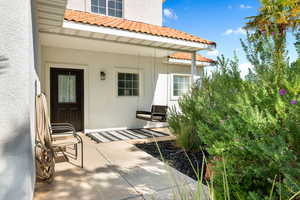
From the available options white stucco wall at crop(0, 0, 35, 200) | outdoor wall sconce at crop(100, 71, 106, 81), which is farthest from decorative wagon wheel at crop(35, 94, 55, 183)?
outdoor wall sconce at crop(100, 71, 106, 81)

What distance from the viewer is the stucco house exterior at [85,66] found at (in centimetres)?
172

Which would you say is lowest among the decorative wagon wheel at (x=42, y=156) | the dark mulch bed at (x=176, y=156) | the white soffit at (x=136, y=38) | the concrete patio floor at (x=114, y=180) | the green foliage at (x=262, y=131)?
the concrete patio floor at (x=114, y=180)

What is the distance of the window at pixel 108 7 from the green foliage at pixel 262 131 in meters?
6.91

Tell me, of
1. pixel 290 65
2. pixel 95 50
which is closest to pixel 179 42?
pixel 95 50

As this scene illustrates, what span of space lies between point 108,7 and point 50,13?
4.85 metres

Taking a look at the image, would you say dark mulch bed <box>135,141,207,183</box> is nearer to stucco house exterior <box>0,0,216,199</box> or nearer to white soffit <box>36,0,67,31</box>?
stucco house exterior <box>0,0,216,199</box>

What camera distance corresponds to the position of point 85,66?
21.6 feet

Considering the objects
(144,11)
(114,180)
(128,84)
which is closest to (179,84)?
(128,84)

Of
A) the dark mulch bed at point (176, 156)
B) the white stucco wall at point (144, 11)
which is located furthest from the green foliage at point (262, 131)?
the white stucco wall at point (144, 11)

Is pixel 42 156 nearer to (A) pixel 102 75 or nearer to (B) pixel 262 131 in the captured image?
(B) pixel 262 131

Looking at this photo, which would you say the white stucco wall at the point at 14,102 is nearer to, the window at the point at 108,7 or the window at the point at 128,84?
the window at the point at 128,84

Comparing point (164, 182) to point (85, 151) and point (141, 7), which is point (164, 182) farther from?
point (141, 7)

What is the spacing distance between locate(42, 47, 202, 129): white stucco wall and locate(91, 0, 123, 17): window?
2.24 metres

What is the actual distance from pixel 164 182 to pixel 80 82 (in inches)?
201
